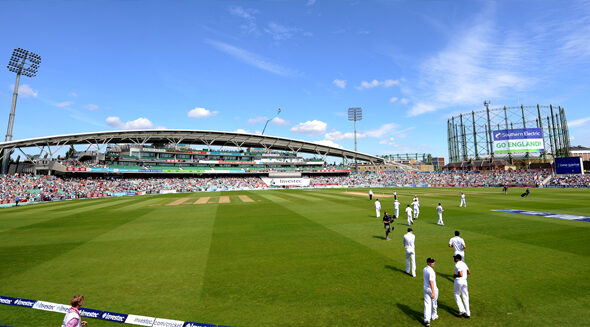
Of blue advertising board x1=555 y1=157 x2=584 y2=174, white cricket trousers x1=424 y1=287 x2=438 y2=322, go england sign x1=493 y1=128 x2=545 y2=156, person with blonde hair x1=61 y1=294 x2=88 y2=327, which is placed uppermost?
go england sign x1=493 y1=128 x2=545 y2=156

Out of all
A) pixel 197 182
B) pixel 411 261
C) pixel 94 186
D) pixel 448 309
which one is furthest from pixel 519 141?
pixel 94 186

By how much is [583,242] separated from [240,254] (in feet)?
53.9

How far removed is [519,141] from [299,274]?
82465 millimetres

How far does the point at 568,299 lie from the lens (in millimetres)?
7125

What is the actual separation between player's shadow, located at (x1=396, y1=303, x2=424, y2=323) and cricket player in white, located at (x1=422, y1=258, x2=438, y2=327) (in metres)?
0.23

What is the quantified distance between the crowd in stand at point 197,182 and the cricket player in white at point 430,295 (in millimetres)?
57419

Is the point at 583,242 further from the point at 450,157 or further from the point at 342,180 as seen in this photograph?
the point at 450,157

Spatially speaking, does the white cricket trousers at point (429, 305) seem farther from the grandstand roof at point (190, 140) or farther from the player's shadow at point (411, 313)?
the grandstand roof at point (190, 140)

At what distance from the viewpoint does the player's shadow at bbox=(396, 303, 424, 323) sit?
641 cm

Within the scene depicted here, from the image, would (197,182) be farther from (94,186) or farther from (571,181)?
(571,181)

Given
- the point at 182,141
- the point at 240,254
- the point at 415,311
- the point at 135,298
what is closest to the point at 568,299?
the point at 415,311

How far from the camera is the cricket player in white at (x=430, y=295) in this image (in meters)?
6.09

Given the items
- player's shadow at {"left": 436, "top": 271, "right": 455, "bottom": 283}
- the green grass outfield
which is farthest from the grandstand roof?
player's shadow at {"left": 436, "top": 271, "right": 455, "bottom": 283}

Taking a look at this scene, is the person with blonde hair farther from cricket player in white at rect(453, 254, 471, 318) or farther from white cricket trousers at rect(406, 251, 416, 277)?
white cricket trousers at rect(406, 251, 416, 277)
